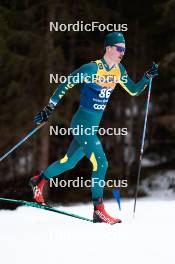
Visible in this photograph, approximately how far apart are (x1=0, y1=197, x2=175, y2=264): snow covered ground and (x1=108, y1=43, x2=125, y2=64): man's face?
176 cm

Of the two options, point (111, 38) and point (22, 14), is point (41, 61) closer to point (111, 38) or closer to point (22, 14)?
point (22, 14)

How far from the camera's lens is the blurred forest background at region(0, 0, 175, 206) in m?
12.4

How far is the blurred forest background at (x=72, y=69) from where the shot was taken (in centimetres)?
1237

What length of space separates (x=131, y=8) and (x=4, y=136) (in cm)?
488

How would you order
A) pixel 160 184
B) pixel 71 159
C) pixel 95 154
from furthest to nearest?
pixel 160 184 → pixel 71 159 → pixel 95 154

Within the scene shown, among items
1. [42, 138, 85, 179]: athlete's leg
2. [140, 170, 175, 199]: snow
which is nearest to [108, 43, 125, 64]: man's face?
[42, 138, 85, 179]: athlete's leg

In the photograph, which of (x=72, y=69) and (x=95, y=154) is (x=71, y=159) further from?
(x=72, y=69)

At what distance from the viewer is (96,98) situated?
213 inches

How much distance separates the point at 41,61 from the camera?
12.7 meters

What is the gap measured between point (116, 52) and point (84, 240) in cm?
195

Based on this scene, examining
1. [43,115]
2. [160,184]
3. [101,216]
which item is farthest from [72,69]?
[101,216]

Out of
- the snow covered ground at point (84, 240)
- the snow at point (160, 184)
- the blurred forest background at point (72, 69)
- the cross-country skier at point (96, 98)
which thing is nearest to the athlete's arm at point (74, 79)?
the cross-country skier at point (96, 98)

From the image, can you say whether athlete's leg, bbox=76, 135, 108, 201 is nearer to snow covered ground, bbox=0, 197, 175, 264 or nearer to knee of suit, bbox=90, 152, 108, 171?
knee of suit, bbox=90, 152, 108, 171

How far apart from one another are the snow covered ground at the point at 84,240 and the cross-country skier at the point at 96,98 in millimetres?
294
